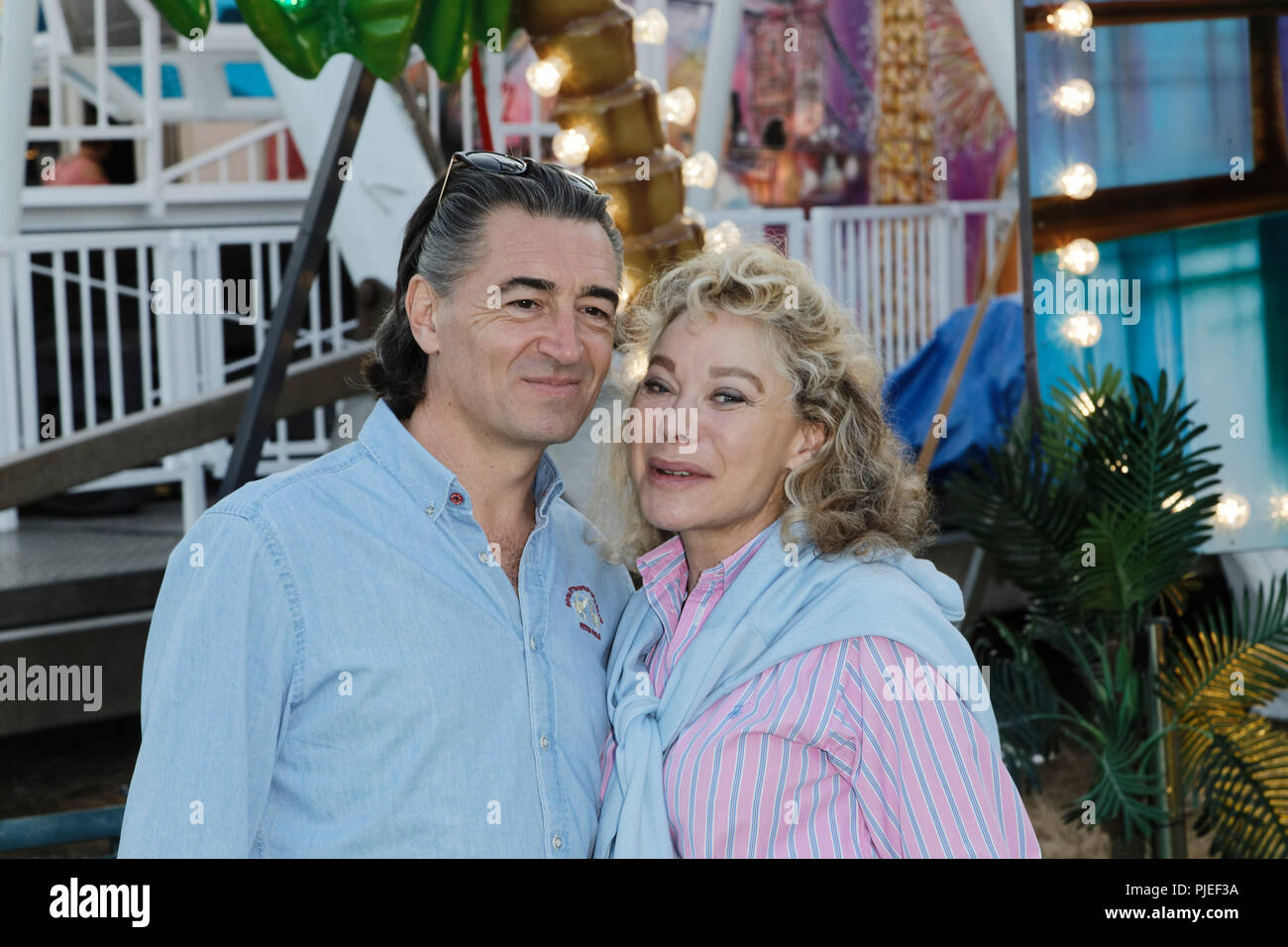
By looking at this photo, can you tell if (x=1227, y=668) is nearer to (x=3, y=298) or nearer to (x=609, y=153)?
(x=609, y=153)

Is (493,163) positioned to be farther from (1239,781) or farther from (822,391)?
(1239,781)

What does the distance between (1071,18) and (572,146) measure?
150 centimetres

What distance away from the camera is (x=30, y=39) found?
4102mm

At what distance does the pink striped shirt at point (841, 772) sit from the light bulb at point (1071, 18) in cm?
267

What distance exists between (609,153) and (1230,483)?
1959mm

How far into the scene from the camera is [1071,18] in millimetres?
3869

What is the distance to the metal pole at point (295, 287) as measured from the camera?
352cm

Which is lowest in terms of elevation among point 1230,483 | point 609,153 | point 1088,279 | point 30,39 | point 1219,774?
point 1219,774

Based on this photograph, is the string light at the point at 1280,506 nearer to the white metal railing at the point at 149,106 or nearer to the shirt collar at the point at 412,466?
the shirt collar at the point at 412,466

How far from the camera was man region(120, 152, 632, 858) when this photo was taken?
5.52 ft

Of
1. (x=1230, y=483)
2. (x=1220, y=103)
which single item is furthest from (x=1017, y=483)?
(x=1220, y=103)

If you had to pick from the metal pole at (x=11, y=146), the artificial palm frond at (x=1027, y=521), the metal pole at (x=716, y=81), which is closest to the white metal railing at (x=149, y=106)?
the metal pole at (x=11, y=146)

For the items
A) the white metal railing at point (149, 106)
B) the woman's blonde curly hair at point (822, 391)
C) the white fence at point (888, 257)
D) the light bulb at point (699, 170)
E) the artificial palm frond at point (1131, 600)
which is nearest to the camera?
the woman's blonde curly hair at point (822, 391)

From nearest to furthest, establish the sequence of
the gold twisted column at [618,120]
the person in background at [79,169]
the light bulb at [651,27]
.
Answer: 1. the gold twisted column at [618,120]
2. the light bulb at [651,27]
3. the person in background at [79,169]
